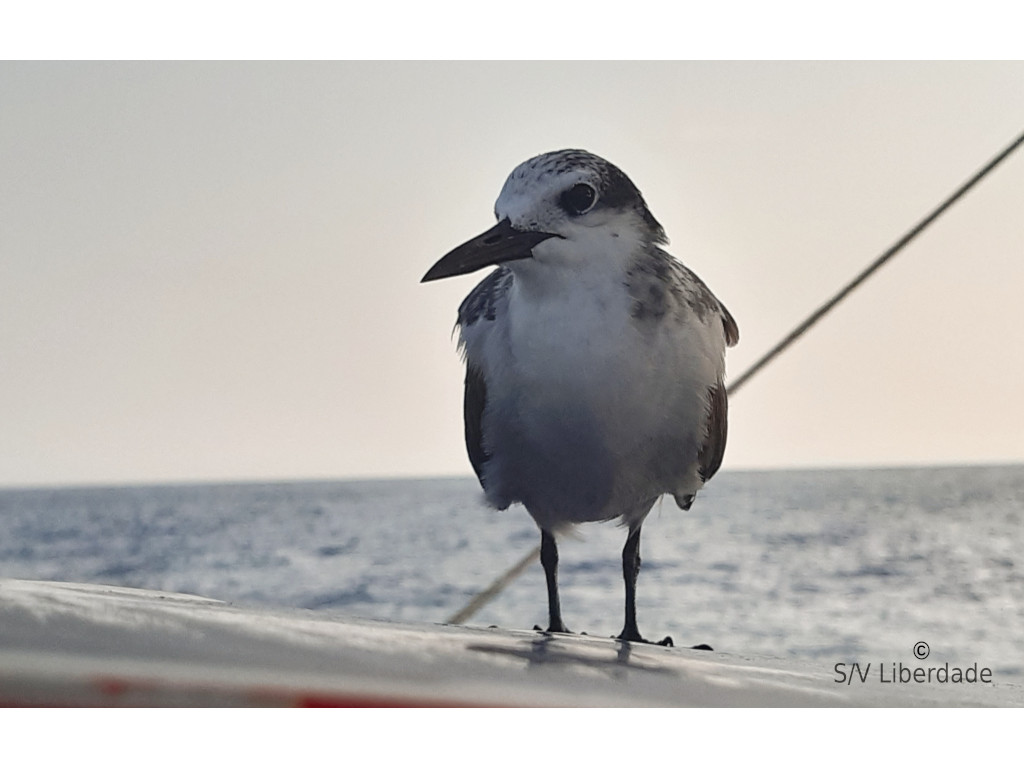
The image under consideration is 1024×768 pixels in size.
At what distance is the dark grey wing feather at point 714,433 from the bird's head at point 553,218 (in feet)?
1.03

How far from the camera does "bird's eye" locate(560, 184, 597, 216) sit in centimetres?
160

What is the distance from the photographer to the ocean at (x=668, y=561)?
873cm

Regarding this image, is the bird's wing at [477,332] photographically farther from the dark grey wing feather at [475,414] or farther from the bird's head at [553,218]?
the bird's head at [553,218]

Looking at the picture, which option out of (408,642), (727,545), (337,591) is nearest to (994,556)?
(727,545)

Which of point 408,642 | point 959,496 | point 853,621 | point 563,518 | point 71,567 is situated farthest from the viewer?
point 959,496

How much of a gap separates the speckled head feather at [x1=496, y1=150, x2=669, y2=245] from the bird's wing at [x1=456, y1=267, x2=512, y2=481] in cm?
22

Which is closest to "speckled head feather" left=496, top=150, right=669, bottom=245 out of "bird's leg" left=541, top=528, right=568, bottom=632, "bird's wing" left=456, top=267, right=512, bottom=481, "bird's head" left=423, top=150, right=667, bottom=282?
"bird's head" left=423, top=150, right=667, bottom=282

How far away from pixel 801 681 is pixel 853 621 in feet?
28.4

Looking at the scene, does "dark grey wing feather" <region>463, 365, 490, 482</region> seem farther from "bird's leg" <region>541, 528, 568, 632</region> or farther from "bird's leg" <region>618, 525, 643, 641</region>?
"bird's leg" <region>618, 525, 643, 641</region>

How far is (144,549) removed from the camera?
1575 centimetres

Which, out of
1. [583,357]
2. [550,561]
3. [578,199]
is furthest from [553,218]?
[550,561]

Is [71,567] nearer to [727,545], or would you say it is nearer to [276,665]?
[727,545]

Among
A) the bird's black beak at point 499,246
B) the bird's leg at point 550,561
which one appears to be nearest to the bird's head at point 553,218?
the bird's black beak at point 499,246

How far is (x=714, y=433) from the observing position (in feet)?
6.12
